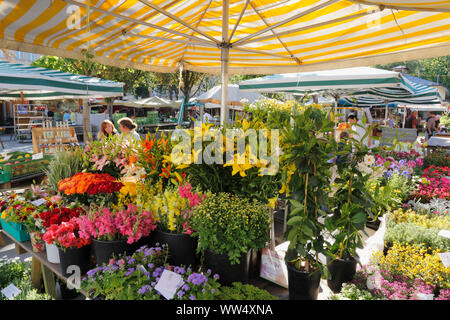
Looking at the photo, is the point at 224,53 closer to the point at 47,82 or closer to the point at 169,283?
the point at 169,283

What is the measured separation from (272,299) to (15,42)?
2914 mm

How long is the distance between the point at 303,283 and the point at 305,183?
58 centimetres

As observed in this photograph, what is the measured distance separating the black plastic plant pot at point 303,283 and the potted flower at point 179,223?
2.01 ft

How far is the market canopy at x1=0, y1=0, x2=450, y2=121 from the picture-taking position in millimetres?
2383

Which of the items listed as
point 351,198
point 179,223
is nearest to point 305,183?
point 351,198

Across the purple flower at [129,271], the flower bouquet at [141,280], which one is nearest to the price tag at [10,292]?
the flower bouquet at [141,280]

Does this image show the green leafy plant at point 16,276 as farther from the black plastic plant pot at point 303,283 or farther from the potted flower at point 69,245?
the black plastic plant pot at point 303,283

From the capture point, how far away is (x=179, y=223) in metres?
1.79

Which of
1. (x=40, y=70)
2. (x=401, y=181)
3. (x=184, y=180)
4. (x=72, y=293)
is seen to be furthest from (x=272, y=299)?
(x=40, y=70)

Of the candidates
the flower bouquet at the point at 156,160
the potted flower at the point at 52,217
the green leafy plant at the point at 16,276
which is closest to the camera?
the potted flower at the point at 52,217

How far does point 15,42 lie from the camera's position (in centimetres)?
252

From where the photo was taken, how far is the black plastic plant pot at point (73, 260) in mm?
1763

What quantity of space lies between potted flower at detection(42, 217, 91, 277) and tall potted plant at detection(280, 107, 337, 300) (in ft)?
4.11
